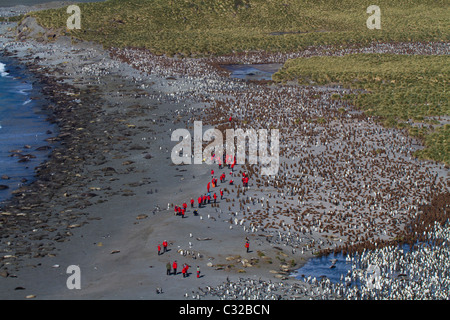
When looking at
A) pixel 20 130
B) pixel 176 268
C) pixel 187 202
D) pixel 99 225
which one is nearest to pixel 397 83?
pixel 187 202

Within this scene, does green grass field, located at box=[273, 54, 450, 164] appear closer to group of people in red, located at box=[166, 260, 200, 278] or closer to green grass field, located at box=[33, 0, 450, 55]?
green grass field, located at box=[33, 0, 450, 55]

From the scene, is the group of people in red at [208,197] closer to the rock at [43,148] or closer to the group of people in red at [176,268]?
the group of people in red at [176,268]

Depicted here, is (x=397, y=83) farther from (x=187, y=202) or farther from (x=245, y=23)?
(x=245, y=23)

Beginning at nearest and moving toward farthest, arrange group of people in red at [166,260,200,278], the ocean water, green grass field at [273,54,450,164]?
group of people in red at [166,260,200,278] → the ocean water → green grass field at [273,54,450,164]

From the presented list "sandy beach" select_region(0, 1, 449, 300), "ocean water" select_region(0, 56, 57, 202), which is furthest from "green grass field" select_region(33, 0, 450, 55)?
"sandy beach" select_region(0, 1, 449, 300)

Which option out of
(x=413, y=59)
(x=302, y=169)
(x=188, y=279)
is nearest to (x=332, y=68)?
(x=413, y=59)

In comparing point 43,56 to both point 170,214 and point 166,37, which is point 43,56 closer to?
point 166,37

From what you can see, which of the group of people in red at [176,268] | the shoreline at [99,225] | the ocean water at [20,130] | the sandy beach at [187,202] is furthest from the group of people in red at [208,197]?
the ocean water at [20,130]
